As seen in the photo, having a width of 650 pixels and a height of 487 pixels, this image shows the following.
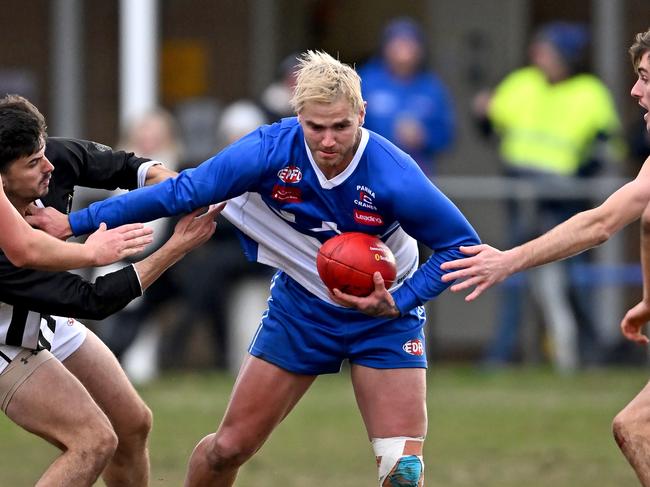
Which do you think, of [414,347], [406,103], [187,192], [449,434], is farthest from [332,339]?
[406,103]

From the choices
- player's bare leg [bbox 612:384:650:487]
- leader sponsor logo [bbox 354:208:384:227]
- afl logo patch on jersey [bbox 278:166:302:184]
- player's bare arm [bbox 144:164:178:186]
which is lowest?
player's bare leg [bbox 612:384:650:487]

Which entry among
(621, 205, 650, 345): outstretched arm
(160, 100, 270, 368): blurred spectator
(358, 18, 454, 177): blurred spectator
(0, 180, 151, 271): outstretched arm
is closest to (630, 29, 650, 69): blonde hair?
(621, 205, 650, 345): outstretched arm

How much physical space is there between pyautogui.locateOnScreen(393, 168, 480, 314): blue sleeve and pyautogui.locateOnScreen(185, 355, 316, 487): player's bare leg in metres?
0.64

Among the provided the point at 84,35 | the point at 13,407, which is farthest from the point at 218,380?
the point at 13,407

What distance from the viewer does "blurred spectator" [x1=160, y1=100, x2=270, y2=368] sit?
1214 centimetres

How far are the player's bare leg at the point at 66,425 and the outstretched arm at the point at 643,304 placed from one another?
7.24ft

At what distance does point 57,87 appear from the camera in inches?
572

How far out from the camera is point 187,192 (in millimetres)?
6184

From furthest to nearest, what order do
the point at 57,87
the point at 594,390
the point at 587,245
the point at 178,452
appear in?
the point at 57,87 < the point at 594,390 < the point at 178,452 < the point at 587,245

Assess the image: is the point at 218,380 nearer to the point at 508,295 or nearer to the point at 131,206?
the point at 508,295

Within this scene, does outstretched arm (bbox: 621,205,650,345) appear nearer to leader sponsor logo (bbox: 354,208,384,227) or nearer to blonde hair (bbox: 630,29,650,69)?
blonde hair (bbox: 630,29,650,69)

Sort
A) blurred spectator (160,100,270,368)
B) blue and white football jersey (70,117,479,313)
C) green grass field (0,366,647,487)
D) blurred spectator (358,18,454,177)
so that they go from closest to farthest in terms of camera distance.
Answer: blue and white football jersey (70,117,479,313) < green grass field (0,366,647,487) < blurred spectator (358,18,454,177) < blurred spectator (160,100,270,368)

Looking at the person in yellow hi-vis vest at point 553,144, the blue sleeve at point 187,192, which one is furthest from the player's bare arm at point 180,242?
the person in yellow hi-vis vest at point 553,144

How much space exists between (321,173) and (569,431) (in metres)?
4.55
